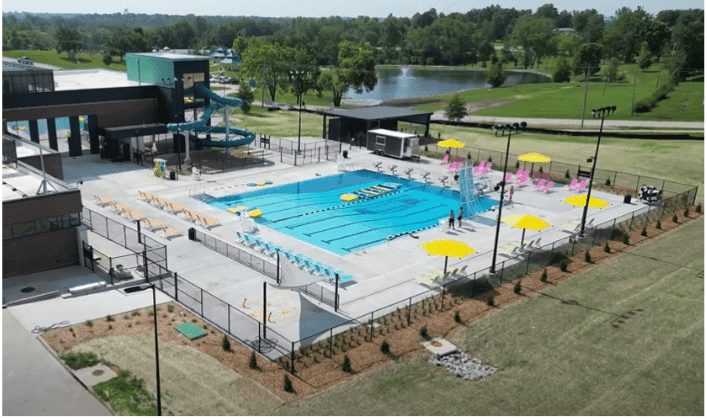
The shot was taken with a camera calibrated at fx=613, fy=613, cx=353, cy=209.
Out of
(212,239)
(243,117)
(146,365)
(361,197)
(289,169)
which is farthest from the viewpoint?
(243,117)

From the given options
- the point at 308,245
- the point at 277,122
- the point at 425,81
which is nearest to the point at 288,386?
the point at 308,245

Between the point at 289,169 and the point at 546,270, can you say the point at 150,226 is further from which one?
the point at 546,270

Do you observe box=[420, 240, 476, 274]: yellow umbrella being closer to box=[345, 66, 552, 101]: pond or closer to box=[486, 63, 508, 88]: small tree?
box=[345, 66, 552, 101]: pond

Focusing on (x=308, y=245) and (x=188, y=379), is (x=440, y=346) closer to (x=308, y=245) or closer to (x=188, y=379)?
(x=188, y=379)

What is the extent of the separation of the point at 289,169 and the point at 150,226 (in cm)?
1654

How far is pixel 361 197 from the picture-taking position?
4225 cm

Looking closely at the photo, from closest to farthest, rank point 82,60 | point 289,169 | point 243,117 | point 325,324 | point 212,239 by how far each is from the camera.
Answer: point 325,324
point 212,239
point 289,169
point 243,117
point 82,60

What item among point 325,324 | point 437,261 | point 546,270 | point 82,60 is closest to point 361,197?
point 437,261

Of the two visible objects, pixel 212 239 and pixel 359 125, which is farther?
pixel 359 125

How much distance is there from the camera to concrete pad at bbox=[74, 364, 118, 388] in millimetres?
18703

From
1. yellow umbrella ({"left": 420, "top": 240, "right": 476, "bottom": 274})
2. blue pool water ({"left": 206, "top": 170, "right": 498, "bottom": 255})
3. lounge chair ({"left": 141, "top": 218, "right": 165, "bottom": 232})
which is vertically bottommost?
blue pool water ({"left": 206, "top": 170, "right": 498, "bottom": 255})

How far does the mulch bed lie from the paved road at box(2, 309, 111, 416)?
214 cm

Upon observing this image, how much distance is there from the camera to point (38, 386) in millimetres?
16688

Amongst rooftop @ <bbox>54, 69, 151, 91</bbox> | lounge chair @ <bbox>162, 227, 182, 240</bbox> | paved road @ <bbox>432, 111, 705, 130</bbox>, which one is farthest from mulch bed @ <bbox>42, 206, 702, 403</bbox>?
paved road @ <bbox>432, 111, 705, 130</bbox>
